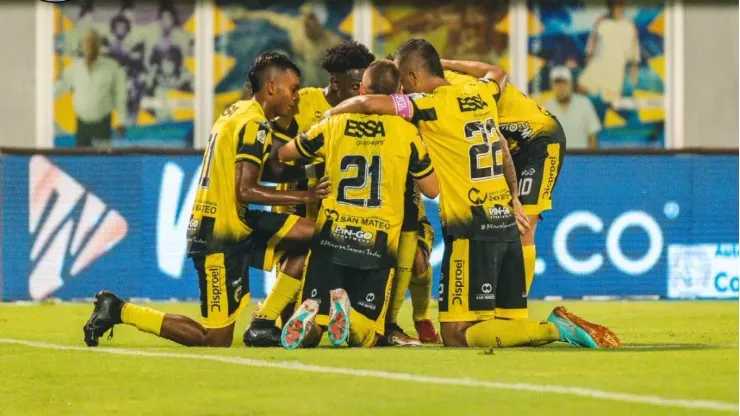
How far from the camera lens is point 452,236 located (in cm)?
930

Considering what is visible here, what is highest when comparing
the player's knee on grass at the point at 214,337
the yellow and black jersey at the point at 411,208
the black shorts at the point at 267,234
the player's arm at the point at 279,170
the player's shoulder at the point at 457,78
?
the player's shoulder at the point at 457,78

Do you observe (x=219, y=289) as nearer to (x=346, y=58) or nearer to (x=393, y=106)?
(x=393, y=106)

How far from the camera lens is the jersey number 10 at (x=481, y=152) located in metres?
9.27

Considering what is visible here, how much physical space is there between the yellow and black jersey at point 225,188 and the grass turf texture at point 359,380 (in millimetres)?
643

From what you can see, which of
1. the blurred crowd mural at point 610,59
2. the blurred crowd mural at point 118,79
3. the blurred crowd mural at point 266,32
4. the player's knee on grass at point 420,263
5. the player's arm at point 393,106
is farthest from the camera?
the blurred crowd mural at point 610,59

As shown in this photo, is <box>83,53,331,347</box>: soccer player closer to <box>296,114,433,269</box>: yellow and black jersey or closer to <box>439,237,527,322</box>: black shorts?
<box>296,114,433,269</box>: yellow and black jersey

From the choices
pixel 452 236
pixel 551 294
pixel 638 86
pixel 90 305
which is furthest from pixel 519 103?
pixel 638 86

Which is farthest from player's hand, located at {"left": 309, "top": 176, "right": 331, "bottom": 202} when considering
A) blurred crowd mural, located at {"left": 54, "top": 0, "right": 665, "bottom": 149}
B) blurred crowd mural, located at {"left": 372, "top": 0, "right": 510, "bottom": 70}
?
blurred crowd mural, located at {"left": 372, "top": 0, "right": 510, "bottom": 70}

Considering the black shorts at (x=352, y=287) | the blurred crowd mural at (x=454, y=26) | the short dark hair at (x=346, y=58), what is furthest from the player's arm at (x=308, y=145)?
the blurred crowd mural at (x=454, y=26)

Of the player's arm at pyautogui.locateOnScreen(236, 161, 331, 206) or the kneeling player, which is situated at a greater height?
the player's arm at pyautogui.locateOnScreen(236, 161, 331, 206)

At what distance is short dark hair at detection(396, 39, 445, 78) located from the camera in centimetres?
945

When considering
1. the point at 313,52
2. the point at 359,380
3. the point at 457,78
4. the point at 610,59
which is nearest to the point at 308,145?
the point at 457,78

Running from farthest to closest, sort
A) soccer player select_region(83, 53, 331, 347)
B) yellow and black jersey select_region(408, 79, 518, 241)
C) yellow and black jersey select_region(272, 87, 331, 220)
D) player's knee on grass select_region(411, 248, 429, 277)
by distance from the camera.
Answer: yellow and black jersey select_region(272, 87, 331, 220), player's knee on grass select_region(411, 248, 429, 277), soccer player select_region(83, 53, 331, 347), yellow and black jersey select_region(408, 79, 518, 241)

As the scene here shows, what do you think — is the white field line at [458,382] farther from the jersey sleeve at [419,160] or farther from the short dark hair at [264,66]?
the short dark hair at [264,66]
